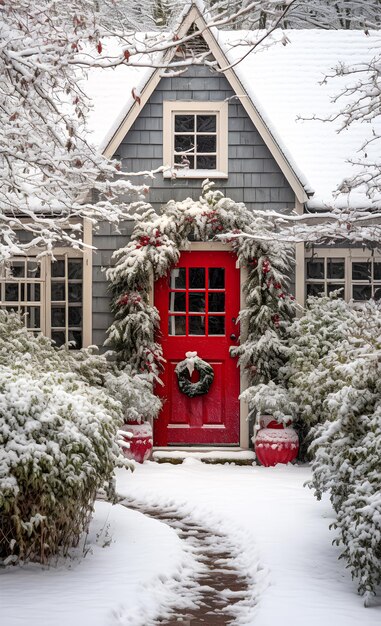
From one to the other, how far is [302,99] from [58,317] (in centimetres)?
466

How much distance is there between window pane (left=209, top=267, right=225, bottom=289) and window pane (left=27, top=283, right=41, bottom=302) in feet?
7.63

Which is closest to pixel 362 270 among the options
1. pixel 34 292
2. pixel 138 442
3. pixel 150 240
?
pixel 150 240

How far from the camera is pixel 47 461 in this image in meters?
6.61

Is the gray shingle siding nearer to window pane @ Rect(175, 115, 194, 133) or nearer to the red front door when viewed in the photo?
window pane @ Rect(175, 115, 194, 133)

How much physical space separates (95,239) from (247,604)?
7234 millimetres

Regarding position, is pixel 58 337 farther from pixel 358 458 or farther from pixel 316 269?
pixel 358 458

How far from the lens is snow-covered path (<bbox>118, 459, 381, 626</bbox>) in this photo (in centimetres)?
598

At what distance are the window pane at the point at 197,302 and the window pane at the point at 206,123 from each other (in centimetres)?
219

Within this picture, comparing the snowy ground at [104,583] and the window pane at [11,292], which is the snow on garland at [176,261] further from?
the snowy ground at [104,583]

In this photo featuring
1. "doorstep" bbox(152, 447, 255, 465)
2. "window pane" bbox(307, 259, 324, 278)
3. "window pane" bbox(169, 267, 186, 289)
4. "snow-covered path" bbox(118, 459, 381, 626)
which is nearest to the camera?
"snow-covered path" bbox(118, 459, 381, 626)

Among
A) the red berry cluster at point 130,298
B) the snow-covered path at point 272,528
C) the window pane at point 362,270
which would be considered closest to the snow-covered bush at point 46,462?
the snow-covered path at point 272,528

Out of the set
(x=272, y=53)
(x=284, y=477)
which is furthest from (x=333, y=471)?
(x=272, y=53)

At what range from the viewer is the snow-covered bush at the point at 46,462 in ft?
21.5

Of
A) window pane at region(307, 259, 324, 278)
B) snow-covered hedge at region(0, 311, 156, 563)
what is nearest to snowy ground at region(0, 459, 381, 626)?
snow-covered hedge at region(0, 311, 156, 563)
